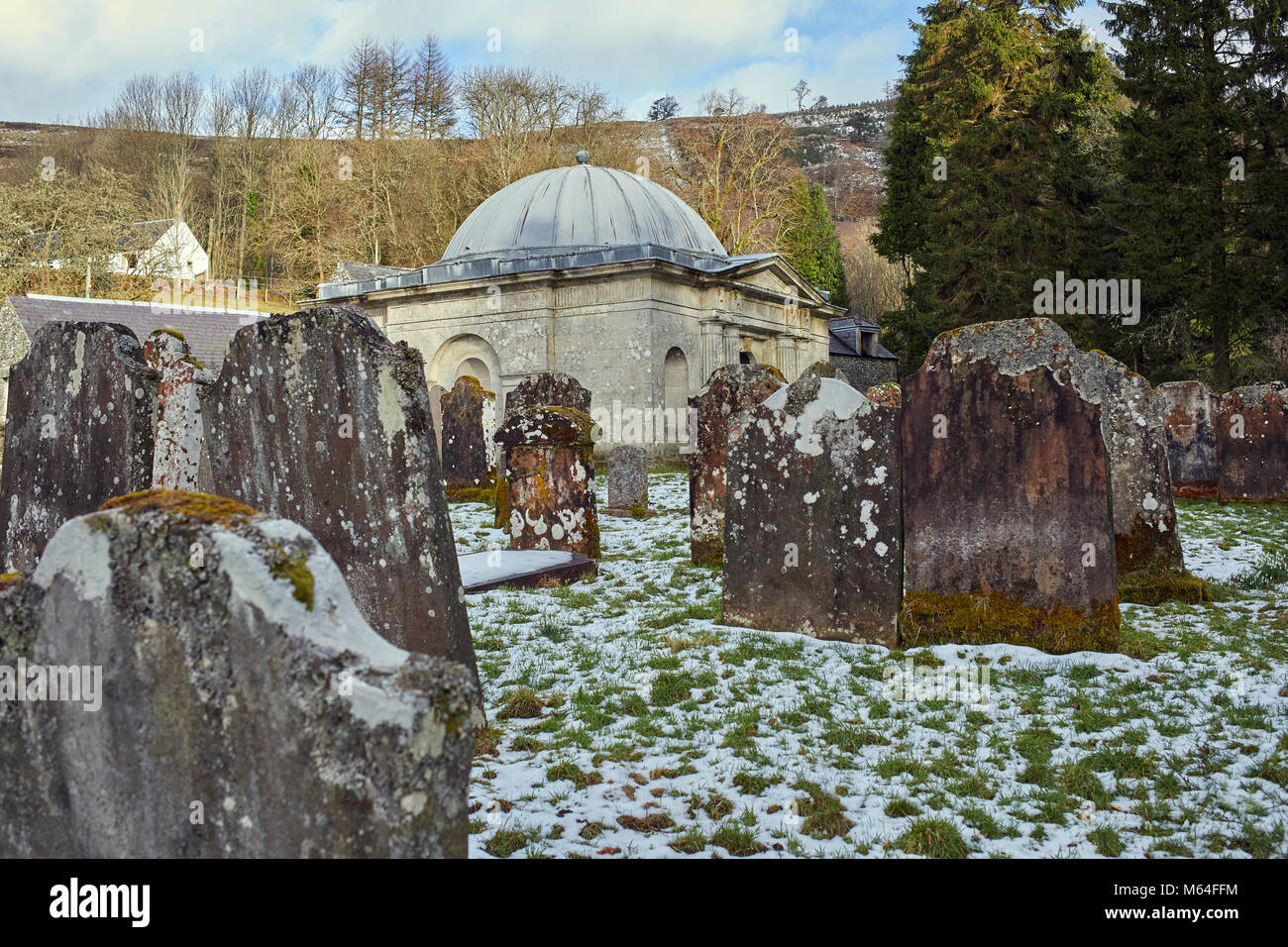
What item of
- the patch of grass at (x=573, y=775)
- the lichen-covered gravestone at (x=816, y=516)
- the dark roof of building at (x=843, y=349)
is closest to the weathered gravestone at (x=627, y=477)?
the lichen-covered gravestone at (x=816, y=516)

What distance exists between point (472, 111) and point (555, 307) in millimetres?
25513

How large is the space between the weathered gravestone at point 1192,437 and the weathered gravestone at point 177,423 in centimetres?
1312

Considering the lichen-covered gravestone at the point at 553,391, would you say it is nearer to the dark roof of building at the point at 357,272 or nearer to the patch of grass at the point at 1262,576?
the patch of grass at the point at 1262,576

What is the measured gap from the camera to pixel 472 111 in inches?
1741

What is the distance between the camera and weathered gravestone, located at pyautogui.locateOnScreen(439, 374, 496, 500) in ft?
48.1

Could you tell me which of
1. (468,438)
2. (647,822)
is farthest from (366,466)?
(468,438)

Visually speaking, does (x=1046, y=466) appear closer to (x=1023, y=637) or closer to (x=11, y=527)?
(x=1023, y=637)

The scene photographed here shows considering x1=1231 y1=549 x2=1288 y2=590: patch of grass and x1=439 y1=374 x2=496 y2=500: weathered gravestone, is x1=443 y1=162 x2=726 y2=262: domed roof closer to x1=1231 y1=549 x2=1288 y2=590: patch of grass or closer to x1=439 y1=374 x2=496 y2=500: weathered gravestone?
x1=439 y1=374 x2=496 y2=500: weathered gravestone

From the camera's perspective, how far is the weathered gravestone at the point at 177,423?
546cm

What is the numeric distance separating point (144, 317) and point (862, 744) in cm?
2838

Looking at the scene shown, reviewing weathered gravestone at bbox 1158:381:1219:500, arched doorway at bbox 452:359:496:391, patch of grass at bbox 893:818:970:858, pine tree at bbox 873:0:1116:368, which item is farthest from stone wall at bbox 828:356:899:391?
patch of grass at bbox 893:818:970:858

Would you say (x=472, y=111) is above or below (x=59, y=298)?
above

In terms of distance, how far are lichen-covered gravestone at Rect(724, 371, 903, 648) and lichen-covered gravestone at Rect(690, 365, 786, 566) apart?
2263 millimetres
